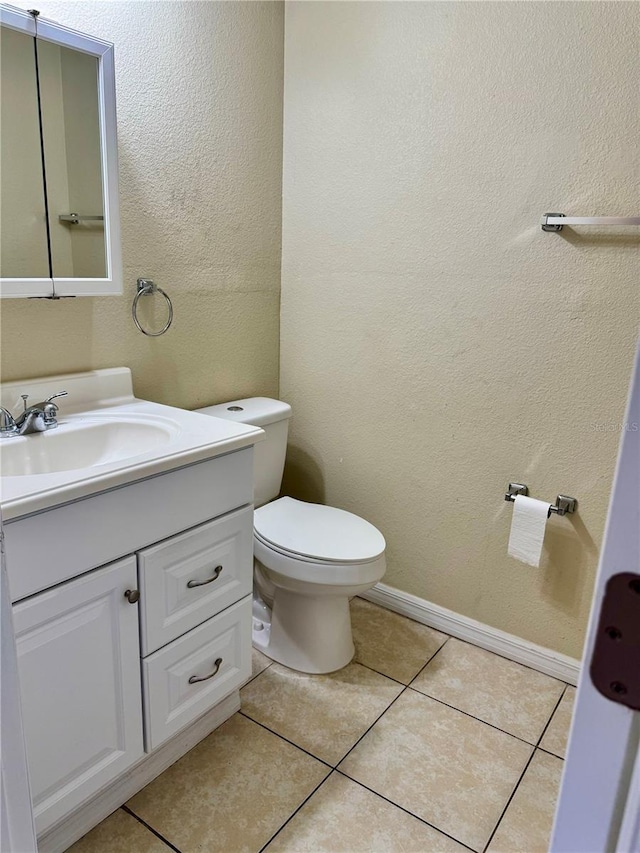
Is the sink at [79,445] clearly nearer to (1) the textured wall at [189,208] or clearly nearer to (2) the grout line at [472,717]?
(1) the textured wall at [189,208]

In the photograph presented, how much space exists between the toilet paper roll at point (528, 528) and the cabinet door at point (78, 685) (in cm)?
109

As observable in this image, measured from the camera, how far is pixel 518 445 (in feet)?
5.94

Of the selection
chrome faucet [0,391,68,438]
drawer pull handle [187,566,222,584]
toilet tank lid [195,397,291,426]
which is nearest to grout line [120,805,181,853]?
drawer pull handle [187,566,222,584]

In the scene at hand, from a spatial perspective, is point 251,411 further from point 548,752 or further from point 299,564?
point 548,752

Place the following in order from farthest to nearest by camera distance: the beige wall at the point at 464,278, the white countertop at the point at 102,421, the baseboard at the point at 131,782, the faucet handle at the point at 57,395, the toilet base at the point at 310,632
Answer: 1. the toilet base at the point at 310,632
2. the beige wall at the point at 464,278
3. the faucet handle at the point at 57,395
4. the baseboard at the point at 131,782
5. the white countertop at the point at 102,421

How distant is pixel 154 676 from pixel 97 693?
145 mm

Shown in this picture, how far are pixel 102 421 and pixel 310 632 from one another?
868 mm

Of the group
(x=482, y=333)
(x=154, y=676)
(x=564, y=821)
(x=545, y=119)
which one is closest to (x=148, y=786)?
(x=154, y=676)

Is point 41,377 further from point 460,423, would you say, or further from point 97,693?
point 460,423

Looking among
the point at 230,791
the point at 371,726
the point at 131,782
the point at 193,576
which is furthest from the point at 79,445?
the point at 371,726

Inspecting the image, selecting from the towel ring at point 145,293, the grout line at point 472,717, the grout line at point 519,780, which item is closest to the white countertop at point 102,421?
the towel ring at point 145,293

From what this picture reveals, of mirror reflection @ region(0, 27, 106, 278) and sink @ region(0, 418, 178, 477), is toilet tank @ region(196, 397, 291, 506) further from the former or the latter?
mirror reflection @ region(0, 27, 106, 278)

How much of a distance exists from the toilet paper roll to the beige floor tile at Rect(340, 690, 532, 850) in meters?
0.48

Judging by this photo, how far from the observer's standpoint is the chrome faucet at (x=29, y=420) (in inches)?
54.1
